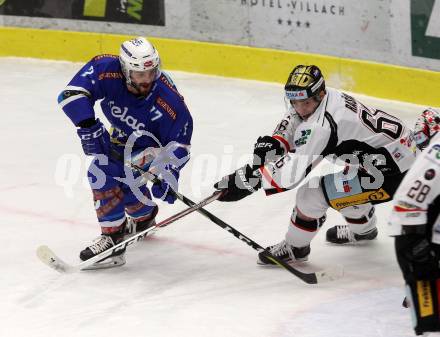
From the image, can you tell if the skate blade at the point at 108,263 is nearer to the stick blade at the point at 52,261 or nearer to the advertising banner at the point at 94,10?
the stick blade at the point at 52,261

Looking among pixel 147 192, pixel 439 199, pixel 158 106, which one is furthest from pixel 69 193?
pixel 439 199

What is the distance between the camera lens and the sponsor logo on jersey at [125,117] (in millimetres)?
4930

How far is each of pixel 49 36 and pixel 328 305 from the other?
187 inches

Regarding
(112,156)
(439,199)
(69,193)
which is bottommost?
(69,193)

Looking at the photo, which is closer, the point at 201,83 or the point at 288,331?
the point at 288,331

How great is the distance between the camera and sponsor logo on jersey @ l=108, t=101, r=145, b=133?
16.2 ft

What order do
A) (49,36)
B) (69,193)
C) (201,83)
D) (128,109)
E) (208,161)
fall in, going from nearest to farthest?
(128,109), (69,193), (208,161), (201,83), (49,36)

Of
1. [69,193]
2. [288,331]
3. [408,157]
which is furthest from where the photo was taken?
[69,193]

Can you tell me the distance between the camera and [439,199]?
11.4ft

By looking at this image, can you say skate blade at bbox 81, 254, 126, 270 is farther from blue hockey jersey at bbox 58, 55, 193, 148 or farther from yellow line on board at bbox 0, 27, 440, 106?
yellow line on board at bbox 0, 27, 440, 106

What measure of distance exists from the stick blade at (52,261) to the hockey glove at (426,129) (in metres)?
1.65

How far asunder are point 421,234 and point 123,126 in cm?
195

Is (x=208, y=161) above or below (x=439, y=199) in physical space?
below

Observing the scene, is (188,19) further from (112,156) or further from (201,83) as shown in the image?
(112,156)
